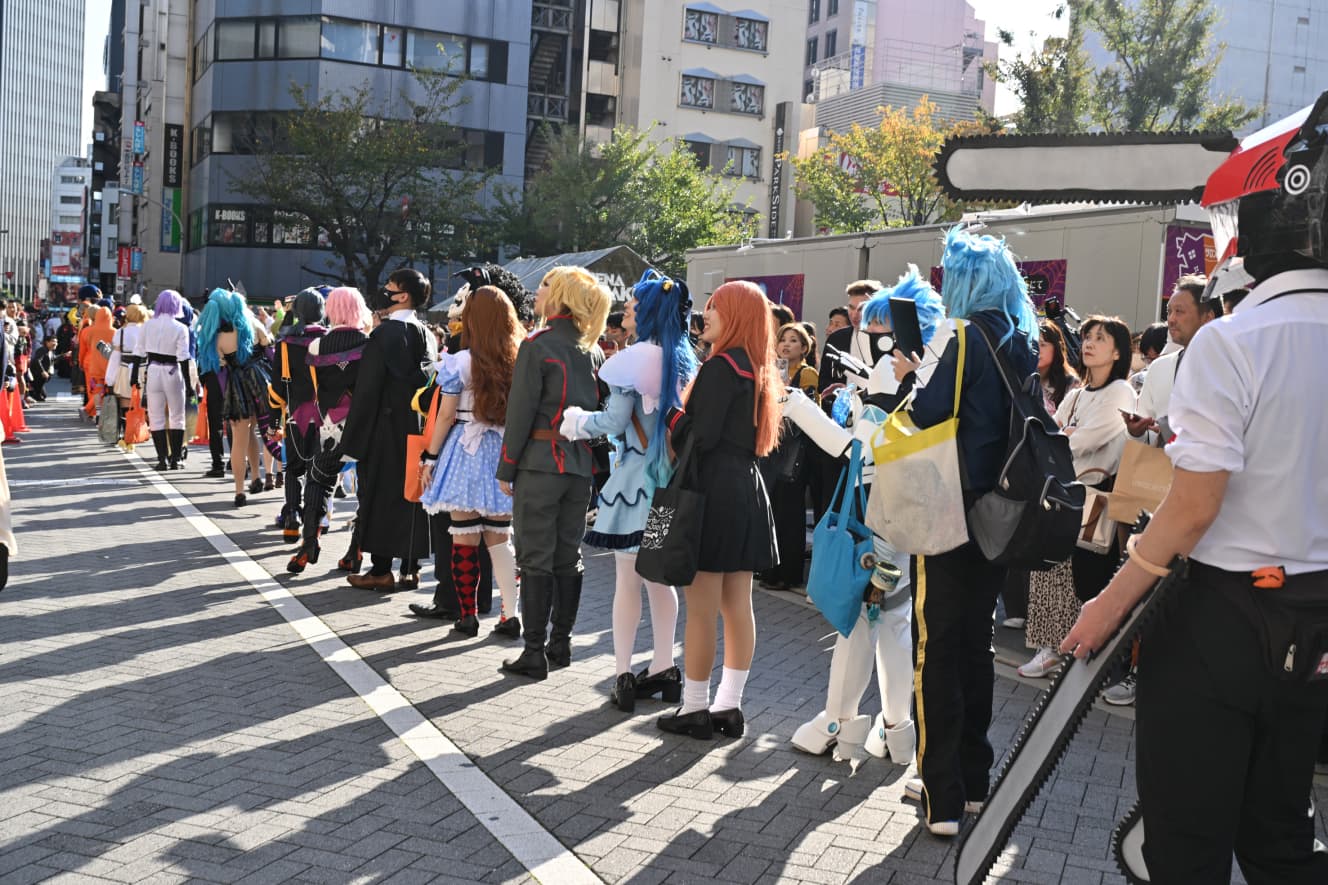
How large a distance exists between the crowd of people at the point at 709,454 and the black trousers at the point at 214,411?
12.7ft

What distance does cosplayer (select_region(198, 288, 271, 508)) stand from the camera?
1296 centimetres

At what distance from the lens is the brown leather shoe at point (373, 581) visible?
9.10 m

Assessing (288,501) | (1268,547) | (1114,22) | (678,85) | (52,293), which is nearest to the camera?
(1268,547)

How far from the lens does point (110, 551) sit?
33.2ft

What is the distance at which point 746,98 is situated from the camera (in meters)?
63.0

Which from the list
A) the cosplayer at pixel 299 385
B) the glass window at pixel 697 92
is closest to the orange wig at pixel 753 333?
the cosplayer at pixel 299 385

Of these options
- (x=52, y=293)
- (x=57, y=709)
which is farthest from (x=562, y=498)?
(x=52, y=293)

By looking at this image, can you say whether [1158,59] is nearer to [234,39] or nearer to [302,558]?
[302,558]

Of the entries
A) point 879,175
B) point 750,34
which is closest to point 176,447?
point 879,175

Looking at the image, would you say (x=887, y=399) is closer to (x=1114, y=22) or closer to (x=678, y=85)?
(x=1114, y=22)

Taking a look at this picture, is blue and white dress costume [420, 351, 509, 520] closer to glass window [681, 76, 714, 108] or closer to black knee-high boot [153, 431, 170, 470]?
black knee-high boot [153, 431, 170, 470]

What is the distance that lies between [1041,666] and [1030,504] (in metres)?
3.42

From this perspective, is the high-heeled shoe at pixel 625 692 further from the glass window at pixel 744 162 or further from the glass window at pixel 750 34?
the glass window at pixel 750 34

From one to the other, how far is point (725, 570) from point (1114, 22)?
1090 inches
